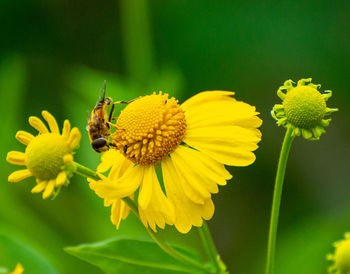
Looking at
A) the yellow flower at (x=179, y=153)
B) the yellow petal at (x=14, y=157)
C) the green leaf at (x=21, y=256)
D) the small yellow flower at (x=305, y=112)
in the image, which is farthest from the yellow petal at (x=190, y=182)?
the green leaf at (x=21, y=256)

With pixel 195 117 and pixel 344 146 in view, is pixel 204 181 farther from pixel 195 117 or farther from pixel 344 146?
pixel 344 146

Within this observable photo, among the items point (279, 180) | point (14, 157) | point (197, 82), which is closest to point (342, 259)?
point (279, 180)

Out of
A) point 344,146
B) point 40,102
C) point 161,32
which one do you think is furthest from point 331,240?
point 40,102

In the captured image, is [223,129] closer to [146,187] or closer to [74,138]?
[146,187]

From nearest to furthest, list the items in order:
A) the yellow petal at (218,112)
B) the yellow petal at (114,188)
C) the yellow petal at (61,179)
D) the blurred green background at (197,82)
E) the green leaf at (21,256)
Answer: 1. the yellow petal at (61,179)
2. the yellow petal at (114,188)
3. the yellow petal at (218,112)
4. the green leaf at (21,256)
5. the blurred green background at (197,82)

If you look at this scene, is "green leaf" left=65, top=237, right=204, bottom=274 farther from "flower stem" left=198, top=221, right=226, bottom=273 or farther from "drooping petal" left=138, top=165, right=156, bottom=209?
"drooping petal" left=138, top=165, right=156, bottom=209

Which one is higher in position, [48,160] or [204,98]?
[204,98]

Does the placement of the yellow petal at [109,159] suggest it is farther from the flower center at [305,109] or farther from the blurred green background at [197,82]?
the blurred green background at [197,82]
